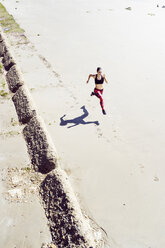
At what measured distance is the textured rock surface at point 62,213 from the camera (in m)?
5.36

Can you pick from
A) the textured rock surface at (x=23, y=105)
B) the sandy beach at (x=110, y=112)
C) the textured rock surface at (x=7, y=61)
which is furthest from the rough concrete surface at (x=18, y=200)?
the textured rock surface at (x=7, y=61)

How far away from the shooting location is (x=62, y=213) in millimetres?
5867

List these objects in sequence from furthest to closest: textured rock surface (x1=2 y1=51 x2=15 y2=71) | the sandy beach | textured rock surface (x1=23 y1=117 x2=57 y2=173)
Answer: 1. textured rock surface (x1=2 y1=51 x2=15 y2=71)
2. textured rock surface (x1=23 y1=117 x2=57 y2=173)
3. the sandy beach

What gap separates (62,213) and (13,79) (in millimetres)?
8290

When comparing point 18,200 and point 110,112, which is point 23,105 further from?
point 18,200

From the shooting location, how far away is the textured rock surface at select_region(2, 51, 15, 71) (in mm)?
13414

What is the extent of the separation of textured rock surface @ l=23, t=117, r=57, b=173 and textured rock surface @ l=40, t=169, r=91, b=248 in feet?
1.88

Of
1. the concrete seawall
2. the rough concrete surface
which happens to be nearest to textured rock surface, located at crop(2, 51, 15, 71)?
the concrete seawall

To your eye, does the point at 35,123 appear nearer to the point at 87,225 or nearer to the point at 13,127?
the point at 13,127

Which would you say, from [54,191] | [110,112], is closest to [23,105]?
[110,112]

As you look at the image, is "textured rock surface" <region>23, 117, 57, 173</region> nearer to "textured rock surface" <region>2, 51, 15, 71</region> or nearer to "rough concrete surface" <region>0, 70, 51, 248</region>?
"rough concrete surface" <region>0, 70, 51, 248</region>

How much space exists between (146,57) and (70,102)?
7776 millimetres

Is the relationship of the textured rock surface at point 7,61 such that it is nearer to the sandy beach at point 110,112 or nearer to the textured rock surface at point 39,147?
the sandy beach at point 110,112

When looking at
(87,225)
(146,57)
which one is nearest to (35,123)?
(87,225)
